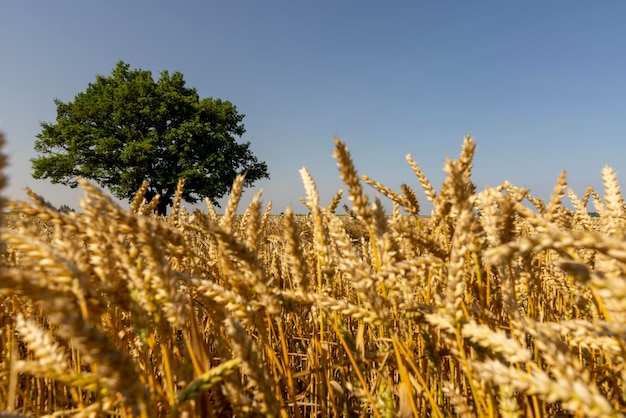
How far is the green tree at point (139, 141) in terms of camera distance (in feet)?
85.5

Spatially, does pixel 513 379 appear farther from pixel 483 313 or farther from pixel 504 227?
pixel 504 227

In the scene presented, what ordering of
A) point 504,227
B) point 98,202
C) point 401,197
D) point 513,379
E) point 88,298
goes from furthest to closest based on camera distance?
point 401,197, point 504,227, point 98,202, point 88,298, point 513,379

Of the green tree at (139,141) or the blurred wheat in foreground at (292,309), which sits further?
the green tree at (139,141)

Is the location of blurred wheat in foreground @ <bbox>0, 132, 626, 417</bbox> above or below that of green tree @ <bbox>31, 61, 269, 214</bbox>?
below

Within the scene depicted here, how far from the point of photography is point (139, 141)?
26.7 metres

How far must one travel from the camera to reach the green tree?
26.1 meters

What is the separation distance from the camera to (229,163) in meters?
Answer: 28.3

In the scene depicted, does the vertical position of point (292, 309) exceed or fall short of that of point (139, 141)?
it falls short

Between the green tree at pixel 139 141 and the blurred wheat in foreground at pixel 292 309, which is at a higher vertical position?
the green tree at pixel 139 141

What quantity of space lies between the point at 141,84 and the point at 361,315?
30.7m

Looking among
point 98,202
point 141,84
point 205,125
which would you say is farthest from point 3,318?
point 141,84

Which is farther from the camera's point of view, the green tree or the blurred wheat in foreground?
the green tree

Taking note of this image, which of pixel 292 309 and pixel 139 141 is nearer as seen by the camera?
pixel 292 309

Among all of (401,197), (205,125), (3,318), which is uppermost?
(205,125)
